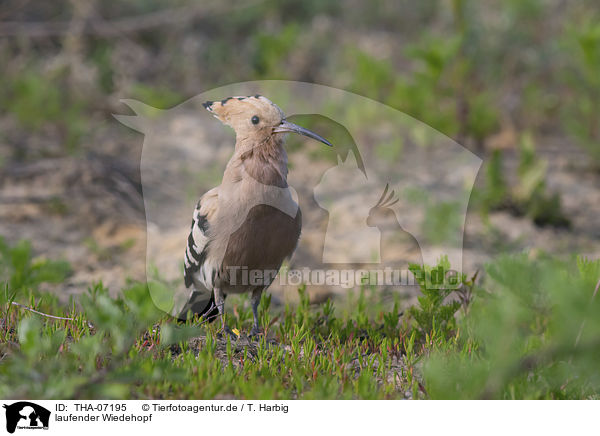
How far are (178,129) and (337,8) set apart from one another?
14.2 ft

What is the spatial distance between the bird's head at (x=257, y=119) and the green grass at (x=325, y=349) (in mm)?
834

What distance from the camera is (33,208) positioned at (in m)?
5.57

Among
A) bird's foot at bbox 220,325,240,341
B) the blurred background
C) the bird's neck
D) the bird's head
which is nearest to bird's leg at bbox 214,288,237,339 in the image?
bird's foot at bbox 220,325,240,341

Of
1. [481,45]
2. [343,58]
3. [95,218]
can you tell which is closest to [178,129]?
[95,218]

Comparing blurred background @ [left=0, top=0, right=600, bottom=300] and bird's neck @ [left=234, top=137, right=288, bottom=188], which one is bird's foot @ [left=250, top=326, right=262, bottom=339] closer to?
bird's neck @ [left=234, top=137, right=288, bottom=188]

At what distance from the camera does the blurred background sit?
5.39 meters

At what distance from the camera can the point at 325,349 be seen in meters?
2.93

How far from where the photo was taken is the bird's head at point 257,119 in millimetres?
2600

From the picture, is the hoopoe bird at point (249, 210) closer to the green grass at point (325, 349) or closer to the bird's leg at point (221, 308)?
the bird's leg at point (221, 308)

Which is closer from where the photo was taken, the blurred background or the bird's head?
the bird's head

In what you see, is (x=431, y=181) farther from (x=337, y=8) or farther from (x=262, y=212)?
(x=337, y=8)
